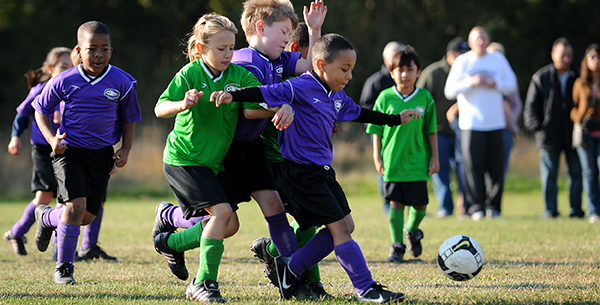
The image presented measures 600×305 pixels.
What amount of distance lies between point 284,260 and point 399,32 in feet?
66.5

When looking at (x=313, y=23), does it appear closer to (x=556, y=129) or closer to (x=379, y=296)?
(x=379, y=296)

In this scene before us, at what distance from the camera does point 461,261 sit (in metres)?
4.06

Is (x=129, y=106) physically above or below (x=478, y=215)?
above

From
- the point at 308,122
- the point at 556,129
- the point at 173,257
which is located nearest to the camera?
the point at 308,122

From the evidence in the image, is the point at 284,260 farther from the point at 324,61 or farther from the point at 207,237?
the point at 324,61

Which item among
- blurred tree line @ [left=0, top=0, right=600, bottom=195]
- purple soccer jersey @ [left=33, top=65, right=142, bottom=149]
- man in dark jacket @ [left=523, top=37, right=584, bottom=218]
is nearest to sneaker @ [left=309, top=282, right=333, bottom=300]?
purple soccer jersey @ [left=33, top=65, right=142, bottom=149]

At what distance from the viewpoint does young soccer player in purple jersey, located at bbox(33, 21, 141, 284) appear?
4262 millimetres

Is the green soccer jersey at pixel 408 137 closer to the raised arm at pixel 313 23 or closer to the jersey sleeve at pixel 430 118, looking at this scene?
the jersey sleeve at pixel 430 118

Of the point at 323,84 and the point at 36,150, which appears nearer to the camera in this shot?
the point at 323,84

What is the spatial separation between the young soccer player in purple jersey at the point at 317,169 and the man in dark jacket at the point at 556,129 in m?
6.17

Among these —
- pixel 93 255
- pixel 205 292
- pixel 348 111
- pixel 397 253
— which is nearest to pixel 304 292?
pixel 205 292

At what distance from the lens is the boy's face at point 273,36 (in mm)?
3871

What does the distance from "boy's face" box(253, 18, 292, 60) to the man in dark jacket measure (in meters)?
6.19

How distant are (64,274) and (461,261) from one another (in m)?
2.67
